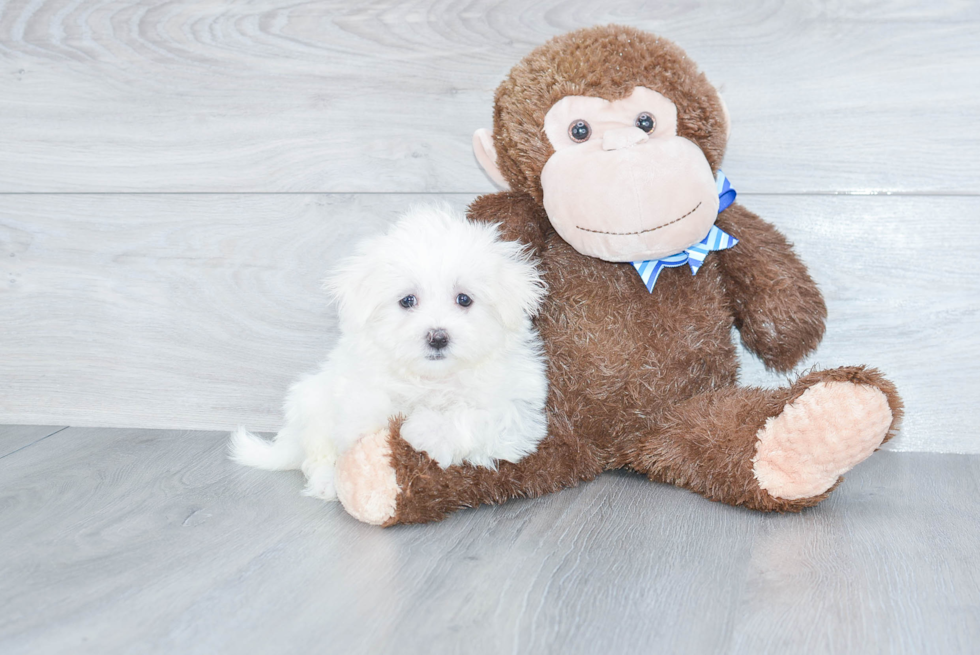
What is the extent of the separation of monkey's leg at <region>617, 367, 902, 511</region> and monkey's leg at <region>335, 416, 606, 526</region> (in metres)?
0.21

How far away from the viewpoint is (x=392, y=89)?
1.38 metres

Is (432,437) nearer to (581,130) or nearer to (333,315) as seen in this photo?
(581,130)

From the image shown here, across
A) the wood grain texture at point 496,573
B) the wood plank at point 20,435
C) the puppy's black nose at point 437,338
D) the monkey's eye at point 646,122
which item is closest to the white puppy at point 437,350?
the puppy's black nose at point 437,338

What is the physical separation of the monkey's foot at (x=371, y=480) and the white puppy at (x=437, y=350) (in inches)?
1.2

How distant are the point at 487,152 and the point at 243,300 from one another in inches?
22.3

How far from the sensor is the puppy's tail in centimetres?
117

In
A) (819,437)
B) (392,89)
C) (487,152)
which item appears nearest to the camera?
(819,437)

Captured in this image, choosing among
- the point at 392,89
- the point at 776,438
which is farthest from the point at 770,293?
the point at 392,89

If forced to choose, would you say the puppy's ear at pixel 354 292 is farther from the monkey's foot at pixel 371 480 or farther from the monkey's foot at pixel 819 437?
the monkey's foot at pixel 819 437

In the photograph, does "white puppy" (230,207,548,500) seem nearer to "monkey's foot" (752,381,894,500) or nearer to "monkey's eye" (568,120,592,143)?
"monkey's eye" (568,120,592,143)

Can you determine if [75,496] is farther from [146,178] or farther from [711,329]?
[711,329]

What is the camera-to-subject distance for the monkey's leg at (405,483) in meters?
0.92

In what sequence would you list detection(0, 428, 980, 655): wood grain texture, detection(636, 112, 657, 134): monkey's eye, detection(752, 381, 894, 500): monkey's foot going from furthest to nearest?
detection(636, 112, 657, 134): monkey's eye → detection(752, 381, 894, 500): monkey's foot → detection(0, 428, 980, 655): wood grain texture

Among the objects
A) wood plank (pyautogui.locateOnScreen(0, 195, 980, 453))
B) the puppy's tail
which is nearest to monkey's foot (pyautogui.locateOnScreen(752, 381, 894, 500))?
wood plank (pyautogui.locateOnScreen(0, 195, 980, 453))
